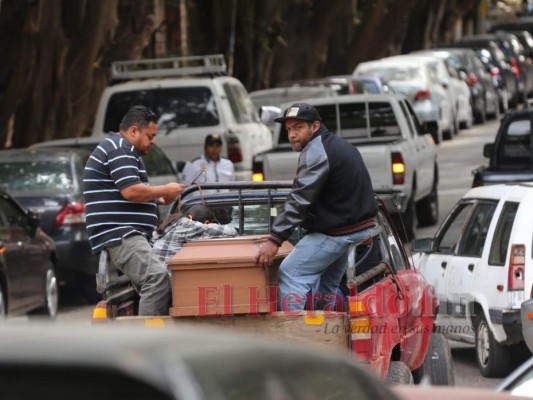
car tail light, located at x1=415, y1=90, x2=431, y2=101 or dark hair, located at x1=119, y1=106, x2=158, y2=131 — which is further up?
dark hair, located at x1=119, y1=106, x2=158, y2=131

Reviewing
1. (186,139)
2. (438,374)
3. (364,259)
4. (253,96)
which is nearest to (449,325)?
(438,374)

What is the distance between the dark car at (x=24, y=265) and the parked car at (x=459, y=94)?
2037 centimetres

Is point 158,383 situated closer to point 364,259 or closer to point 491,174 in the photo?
point 364,259

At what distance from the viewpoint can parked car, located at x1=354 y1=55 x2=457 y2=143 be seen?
32.2m

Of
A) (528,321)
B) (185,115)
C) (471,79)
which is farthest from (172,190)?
(471,79)

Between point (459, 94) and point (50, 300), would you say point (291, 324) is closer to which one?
point (50, 300)

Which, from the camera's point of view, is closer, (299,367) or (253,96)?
(299,367)

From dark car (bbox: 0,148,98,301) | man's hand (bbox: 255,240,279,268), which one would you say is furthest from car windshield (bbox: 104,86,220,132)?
man's hand (bbox: 255,240,279,268)

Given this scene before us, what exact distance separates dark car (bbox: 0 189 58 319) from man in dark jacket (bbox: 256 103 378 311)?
20.6 ft

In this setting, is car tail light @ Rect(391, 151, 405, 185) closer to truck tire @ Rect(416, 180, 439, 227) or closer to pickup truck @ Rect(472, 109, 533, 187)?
pickup truck @ Rect(472, 109, 533, 187)

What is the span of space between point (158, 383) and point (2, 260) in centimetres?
1136

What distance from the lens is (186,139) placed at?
19875 mm

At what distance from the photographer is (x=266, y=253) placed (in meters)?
7.87

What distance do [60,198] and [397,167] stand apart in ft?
13.6
